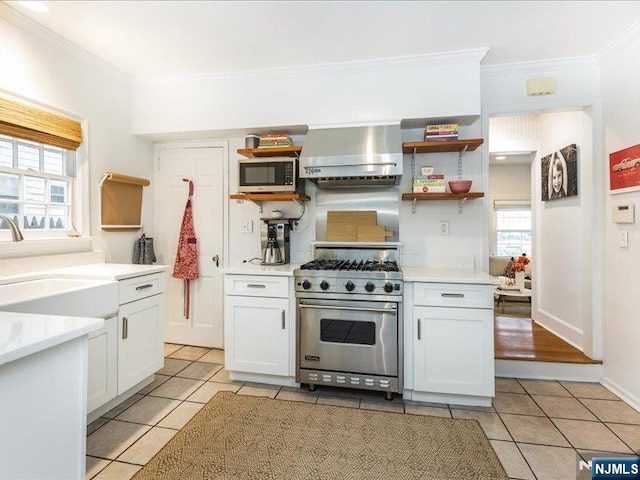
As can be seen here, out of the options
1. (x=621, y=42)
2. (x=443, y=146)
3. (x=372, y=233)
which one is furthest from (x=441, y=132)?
(x=621, y=42)

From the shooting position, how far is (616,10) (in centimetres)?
216

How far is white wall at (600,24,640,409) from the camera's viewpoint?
2395 millimetres

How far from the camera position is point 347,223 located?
10.1 ft

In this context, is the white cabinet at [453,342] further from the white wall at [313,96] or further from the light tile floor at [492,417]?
the white wall at [313,96]

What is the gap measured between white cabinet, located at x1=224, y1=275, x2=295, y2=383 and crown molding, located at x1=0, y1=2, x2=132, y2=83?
2107 mm

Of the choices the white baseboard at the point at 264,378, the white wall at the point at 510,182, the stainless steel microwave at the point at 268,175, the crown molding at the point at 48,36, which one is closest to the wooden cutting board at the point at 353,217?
the stainless steel microwave at the point at 268,175

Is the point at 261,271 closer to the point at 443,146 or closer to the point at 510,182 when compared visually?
the point at 443,146

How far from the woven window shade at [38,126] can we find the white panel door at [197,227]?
96 centimetres

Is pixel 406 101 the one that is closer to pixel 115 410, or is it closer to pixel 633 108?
pixel 633 108

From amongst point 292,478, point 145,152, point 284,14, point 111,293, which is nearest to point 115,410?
point 111,293

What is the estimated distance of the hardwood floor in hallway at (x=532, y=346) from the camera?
2.87 metres

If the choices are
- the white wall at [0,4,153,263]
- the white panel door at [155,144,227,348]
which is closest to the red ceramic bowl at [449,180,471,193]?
the white panel door at [155,144,227,348]

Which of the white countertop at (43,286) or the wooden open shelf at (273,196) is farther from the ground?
the wooden open shelf at (273,196)

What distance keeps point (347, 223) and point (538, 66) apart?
207cm
